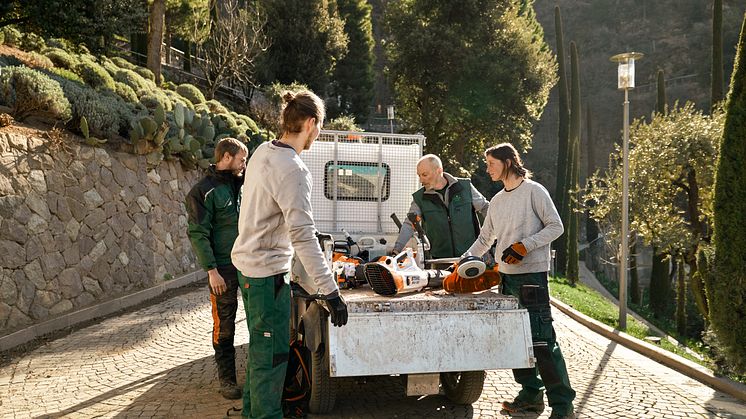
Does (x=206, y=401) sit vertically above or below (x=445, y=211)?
below

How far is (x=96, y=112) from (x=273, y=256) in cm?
770

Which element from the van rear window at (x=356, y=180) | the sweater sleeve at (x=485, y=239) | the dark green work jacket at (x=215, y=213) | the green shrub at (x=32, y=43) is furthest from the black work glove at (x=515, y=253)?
the green shrub at (x=32, y=43)

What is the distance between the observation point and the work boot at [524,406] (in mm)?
5184

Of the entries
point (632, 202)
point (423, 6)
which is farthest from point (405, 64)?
point (632, 202)

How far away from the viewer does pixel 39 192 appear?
8547mm

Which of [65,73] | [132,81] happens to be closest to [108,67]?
[132,81]

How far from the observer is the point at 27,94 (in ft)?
29.3

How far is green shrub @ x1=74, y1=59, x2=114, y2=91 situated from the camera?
1337cm

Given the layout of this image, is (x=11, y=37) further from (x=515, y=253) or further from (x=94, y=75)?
(x=515, y=253)

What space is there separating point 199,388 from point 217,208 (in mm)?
1683

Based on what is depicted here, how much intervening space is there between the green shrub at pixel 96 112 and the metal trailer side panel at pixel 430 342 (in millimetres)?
7394

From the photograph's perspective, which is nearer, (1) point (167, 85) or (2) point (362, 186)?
(2) point (362, 186)

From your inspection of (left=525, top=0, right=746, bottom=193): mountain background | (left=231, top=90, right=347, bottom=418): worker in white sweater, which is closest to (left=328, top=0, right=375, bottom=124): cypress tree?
(left=525, top=0, right=746, bottom=193): mountain background

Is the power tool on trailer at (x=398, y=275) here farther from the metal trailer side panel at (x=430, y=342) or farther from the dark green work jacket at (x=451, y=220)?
the dark green work jacket at (x=451, y=220)
